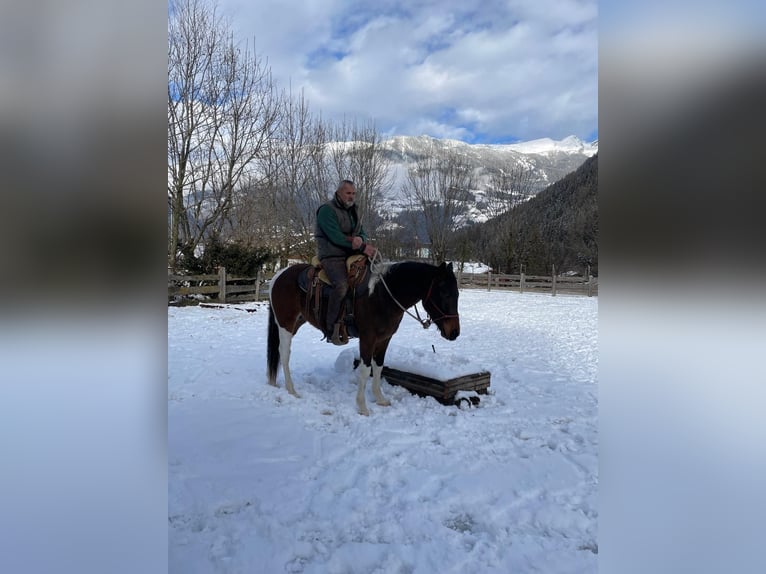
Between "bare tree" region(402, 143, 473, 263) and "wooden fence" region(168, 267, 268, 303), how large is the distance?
1510 cm

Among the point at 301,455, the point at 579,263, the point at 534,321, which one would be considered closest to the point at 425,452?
the point at 301,455

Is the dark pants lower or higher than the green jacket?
lower

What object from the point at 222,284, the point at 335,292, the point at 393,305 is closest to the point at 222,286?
the point at 222,284

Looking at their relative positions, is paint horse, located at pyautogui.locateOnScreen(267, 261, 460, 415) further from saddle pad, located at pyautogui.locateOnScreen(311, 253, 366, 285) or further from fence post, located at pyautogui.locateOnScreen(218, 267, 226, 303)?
fence post, located at pyautogui.locateOnScreen(218, 267, 226, 303)

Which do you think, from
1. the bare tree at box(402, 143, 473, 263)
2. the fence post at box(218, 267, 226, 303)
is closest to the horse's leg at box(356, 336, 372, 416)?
the fence post at box(218, 267, 226, 303)

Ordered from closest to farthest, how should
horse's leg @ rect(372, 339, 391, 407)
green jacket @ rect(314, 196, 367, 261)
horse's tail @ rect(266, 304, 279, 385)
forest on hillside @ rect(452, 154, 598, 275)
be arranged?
green jacket @ rect(314, 196, 367, 261) < horse's leg @ rect(372, 339, 391, 407) < horse's tail @ rect(266, 304, 279, 385) < forest on hillside @ rect(452, 154, 598, 275)

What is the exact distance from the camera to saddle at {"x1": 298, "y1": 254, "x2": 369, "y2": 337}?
13.8 feet

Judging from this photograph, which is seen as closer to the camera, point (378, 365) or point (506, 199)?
point (378, 365)

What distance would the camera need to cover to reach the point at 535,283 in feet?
72.7

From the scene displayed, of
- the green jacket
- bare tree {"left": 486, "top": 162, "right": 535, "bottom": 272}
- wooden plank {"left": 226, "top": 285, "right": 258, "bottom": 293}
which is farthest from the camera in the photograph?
bare tree {"left": 486, "top": 162, "right": 535, "bottom": 272}

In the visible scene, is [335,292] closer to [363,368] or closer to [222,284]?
[363,368]

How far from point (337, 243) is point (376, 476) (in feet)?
7.55

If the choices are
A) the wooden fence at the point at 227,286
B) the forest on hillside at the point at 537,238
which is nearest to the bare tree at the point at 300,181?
the wooden fence at the point at 227,286

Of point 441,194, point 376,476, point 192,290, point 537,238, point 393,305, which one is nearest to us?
point 376,476
